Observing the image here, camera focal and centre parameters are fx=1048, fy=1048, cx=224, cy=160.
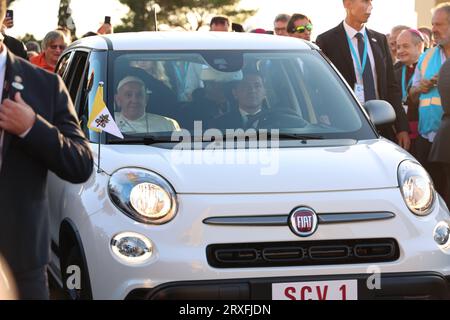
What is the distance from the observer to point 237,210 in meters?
5.15

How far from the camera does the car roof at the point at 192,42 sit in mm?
6465

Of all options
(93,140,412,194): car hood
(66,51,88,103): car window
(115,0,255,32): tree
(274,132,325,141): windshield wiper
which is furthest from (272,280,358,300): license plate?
(115,0,255,32): tree

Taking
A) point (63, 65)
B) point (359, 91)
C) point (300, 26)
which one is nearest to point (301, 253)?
point (63, 65)

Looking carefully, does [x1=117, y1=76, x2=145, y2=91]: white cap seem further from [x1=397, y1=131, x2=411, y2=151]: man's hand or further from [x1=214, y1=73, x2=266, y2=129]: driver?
[x1=397, y1=131, x2=411, y2=151]: man's hand

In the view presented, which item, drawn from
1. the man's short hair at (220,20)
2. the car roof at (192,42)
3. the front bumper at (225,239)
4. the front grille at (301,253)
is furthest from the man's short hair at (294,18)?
the front grille at (301,253)

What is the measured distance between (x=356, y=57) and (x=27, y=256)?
5.18 m

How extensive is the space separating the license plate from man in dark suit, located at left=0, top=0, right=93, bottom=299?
5.14 feet

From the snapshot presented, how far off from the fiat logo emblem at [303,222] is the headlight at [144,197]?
1.93 feet

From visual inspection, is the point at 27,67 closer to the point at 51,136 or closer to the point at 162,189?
the point at 51,136

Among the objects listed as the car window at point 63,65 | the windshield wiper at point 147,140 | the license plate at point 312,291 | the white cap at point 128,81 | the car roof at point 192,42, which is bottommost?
the license plate at point 312,291

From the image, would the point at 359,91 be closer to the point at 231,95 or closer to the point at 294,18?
the point at 231,95

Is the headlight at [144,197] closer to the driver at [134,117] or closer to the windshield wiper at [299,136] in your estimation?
the driver at [134,117]
